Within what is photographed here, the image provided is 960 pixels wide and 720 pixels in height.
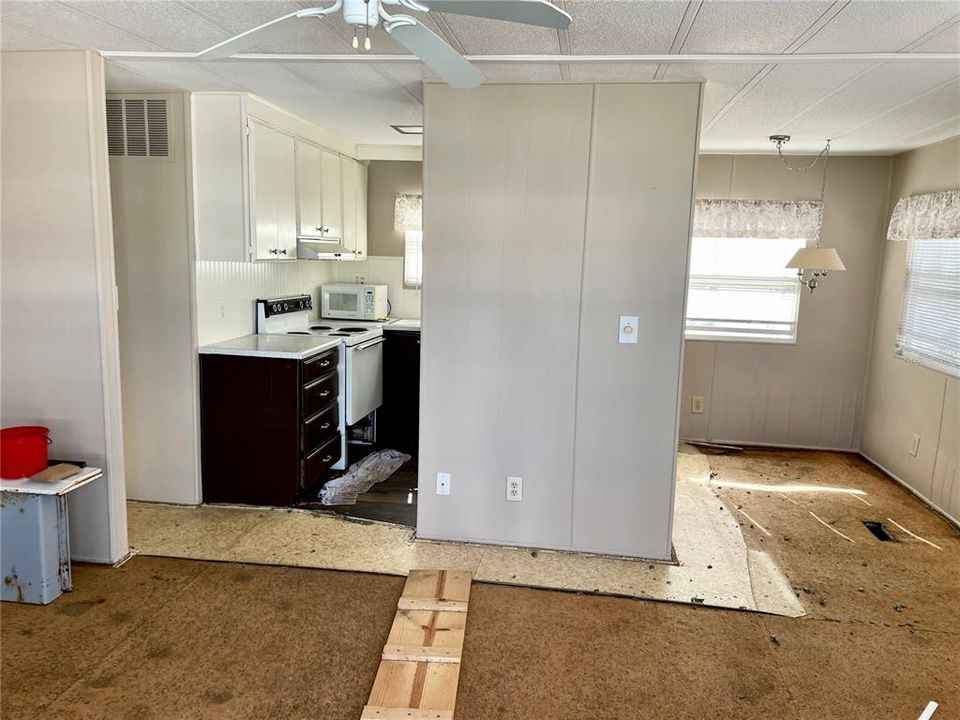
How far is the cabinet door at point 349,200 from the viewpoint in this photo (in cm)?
495

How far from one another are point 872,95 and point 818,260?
1508mm

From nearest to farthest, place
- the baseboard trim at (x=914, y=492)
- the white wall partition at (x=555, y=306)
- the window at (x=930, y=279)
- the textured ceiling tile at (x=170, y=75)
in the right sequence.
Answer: the textured ceiling tile at (x=170, y=75)
the white wall partition at (x=555, y=306)
the baseboard trim at (x=914, y=492)
the window at (x=930, y=279)

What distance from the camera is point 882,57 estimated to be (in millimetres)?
2459

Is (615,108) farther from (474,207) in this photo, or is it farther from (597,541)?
(597,541)

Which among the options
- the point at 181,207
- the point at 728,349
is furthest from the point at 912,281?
the point at 181,207

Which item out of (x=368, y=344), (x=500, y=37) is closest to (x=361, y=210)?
(x=368, y=344)

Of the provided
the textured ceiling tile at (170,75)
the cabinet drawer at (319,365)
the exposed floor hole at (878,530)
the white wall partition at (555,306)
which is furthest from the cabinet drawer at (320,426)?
the exposed floor hole at (878,530)

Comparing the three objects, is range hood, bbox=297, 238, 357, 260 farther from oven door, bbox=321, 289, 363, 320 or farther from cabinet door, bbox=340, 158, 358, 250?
oven door, bbox=321, 289, 363, 320

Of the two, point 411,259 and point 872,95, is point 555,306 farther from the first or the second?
point 411,259

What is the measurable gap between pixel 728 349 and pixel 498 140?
3.02 m

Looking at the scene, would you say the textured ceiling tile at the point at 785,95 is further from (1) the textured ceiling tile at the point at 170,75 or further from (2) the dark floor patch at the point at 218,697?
(2) the dark floor patch at the point at 218,697

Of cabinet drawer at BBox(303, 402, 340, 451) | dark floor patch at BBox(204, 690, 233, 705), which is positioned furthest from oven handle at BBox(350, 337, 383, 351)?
dark floor patch at BBox(204, 690, 233, 705)

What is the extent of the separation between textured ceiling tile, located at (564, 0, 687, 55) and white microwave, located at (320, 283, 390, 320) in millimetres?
2981

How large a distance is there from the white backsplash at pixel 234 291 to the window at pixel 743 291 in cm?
315
